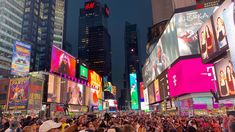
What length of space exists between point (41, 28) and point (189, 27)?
95674mm

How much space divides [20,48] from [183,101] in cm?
4099

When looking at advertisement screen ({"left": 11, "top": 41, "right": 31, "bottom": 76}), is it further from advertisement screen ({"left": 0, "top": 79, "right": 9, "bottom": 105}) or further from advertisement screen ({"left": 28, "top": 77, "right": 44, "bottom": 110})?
advertisement screen ({"left": 0, "top": 79, "right": 9, "bottom": 105})

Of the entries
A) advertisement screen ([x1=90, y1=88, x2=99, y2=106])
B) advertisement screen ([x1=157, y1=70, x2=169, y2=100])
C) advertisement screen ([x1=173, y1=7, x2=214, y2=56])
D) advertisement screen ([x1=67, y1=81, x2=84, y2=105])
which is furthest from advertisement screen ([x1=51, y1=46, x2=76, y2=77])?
advertisement screen ([x1=173, y1=7, x2=214, y2=56])

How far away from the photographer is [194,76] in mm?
48312

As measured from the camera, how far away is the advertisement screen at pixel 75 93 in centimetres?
6804

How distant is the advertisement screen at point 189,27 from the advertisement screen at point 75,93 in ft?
121

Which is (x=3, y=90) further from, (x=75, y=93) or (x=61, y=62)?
(x=75, y=93)

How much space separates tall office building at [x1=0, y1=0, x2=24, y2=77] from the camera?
83.4m

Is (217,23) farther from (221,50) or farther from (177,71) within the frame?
(177,71)

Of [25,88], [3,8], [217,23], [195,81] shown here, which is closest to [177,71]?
[195,81]

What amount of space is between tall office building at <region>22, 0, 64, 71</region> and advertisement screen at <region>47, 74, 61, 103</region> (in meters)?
56.8

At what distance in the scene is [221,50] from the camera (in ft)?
63.7

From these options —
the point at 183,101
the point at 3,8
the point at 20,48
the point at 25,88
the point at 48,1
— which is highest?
the point at 48,1

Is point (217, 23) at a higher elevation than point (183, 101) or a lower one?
higher
